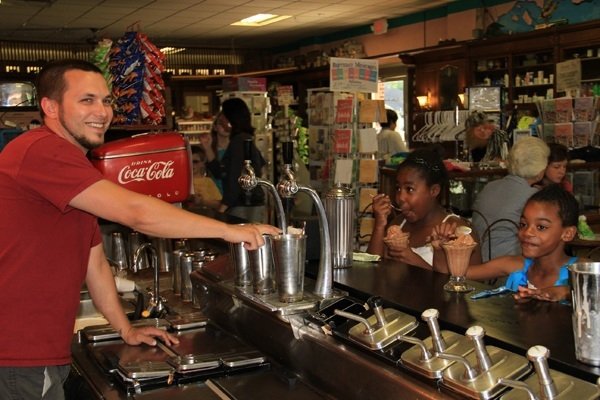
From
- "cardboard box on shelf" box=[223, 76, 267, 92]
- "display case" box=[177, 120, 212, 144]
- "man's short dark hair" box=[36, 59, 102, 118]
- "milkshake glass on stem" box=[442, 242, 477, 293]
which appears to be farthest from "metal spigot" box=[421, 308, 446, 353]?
"display case" box=[177, 120, 212, 144]

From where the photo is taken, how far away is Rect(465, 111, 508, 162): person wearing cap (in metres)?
7.46

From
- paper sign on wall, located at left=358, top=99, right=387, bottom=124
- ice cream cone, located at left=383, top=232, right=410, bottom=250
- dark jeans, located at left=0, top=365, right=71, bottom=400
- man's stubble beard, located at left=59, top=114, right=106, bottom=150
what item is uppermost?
paper sign on wall, located at left=358, top=99, right=387, bottom=124

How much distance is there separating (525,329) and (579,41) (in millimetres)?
8818

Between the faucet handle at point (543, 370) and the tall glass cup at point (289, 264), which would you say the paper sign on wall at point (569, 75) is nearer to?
the tall glass cup at point (289, 264)

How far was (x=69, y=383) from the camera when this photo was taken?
2502mm

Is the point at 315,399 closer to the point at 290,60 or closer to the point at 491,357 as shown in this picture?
the point at 491,357

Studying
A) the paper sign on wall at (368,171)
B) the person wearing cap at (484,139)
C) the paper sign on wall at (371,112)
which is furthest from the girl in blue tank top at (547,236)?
the paper sign on wall at (371,112)

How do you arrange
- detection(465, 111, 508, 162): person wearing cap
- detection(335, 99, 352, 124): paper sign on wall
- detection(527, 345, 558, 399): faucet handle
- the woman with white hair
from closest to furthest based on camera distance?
1. detection(527, 345, 558, 399): faucet handle
2. the woman with white hair
3. detection(465, 111, 508, 162): person wearing cap
4. detection(335, 99, 352, 124): paper sign on wall

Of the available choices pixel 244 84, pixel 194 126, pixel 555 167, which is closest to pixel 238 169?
pixel 555 167

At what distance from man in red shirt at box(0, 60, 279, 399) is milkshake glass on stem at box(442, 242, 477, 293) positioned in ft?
1.79

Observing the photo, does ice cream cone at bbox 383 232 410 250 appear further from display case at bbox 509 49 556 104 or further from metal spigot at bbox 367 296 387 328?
display case at bbox 509 49 556 104

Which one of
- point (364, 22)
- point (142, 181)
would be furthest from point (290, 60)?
point (142, 181)

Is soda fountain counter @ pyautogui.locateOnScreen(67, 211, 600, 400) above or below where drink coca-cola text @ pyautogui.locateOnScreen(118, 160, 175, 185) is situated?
below

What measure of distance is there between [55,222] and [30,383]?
1.57 ft
